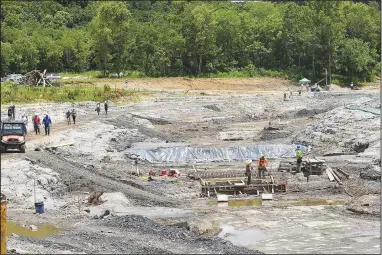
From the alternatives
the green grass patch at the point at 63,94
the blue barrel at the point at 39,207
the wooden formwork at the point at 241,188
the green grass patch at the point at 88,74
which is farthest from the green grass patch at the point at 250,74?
the blue barrel at the point at 39,207

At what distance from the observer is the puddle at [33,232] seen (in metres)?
23.8

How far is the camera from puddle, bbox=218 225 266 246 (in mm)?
23250

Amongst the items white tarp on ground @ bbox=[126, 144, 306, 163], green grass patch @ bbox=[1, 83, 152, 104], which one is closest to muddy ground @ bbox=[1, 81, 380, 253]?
white tarp on ground @ bbox=[126, 144, 306, 163]

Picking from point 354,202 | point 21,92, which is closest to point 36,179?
point 354,202

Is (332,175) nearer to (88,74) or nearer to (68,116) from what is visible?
(68,116)

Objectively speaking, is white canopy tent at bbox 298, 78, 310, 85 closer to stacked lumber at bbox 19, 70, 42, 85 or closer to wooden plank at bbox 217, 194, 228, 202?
stacked lumber at bbox 19, 70, 42, 85

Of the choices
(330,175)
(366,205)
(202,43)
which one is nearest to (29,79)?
(202,43)

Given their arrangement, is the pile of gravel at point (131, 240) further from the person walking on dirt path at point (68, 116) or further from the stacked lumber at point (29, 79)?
the stacked lumber at point (29, 79)

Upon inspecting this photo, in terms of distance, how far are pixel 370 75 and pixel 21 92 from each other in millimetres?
57000

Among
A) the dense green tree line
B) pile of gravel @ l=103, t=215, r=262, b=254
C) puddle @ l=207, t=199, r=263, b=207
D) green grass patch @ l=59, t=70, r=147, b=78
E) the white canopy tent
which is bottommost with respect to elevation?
puddle @ l=207, t=199, r=263, b=207

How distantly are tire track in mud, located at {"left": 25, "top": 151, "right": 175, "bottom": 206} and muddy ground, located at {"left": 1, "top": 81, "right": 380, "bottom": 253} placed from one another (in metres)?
0.06

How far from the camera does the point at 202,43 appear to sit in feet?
292

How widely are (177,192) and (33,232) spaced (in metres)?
9.09

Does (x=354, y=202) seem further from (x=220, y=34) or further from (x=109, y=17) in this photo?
(x=220, y=34)
